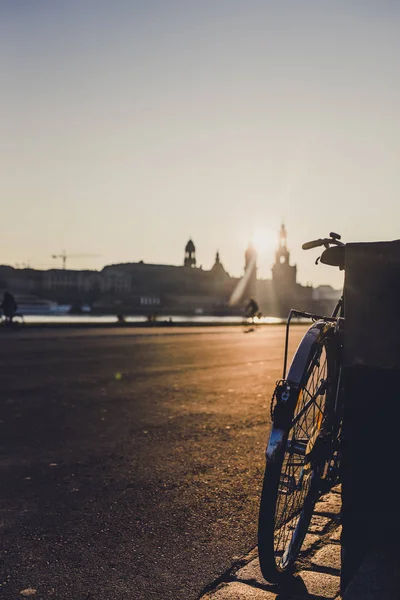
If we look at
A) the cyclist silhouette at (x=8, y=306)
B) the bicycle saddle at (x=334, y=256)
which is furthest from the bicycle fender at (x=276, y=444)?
the cyclist silhouette at (x=8, y=306)

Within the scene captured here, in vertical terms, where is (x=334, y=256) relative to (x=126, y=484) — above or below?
above

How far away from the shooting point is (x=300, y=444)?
2916 mm

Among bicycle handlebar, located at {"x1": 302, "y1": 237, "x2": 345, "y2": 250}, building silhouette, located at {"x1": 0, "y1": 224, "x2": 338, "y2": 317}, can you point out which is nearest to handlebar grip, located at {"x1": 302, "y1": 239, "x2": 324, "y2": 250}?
bicycle handlebar, located at {"x1": 302, "y1": 237, "x2": 345, "y2": 250}

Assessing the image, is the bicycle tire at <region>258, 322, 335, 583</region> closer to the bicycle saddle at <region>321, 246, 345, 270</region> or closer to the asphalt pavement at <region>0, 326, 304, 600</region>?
the asphalt pavement at <region>0, 326, 304, 600</region>

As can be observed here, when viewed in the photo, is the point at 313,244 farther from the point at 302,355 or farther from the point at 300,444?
the point at 300,444

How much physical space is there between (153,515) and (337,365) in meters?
1.47

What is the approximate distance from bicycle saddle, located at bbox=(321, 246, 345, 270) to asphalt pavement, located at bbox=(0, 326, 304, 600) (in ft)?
5.09

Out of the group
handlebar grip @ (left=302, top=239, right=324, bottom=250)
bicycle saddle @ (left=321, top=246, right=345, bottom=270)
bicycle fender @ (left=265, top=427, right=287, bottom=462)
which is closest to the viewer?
bicycle fender @ (left=265, top=427, right=287, bottom=462)

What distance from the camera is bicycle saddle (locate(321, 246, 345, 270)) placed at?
3734 millimetres

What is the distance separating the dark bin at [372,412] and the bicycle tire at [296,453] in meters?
0.18

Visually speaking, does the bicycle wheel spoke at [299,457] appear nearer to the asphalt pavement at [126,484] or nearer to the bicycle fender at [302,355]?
the bicycle fender at [302,355]

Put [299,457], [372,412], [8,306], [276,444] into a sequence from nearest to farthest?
[276,444] → [372,412] → [299,457] → [8,306]

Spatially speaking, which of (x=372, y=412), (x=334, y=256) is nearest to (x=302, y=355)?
(x=372, y=412)

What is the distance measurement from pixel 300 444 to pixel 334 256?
1.26 metres
